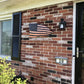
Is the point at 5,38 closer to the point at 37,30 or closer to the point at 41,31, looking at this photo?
the point at 37,30

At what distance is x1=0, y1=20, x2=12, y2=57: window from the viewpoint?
4.60 meters

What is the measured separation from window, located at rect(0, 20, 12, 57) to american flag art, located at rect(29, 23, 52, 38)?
1.16 meters

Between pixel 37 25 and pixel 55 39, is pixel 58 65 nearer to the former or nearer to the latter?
pixel 55 39

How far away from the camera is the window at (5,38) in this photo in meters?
4.60

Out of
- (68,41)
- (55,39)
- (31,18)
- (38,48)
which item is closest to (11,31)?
(31,18)

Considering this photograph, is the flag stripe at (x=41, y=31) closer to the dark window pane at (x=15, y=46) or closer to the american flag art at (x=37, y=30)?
the american flag art at (x=37, y=30)

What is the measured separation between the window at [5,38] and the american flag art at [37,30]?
1158mm

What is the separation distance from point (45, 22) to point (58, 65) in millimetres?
1080

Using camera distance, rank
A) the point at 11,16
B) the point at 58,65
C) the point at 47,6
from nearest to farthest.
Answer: the point at 58,65 → the point at 47,6 → the point at 11,16

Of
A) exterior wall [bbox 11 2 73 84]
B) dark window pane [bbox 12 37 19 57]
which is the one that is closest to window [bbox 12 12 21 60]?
dark window pane [bbox 12 37 19 57]

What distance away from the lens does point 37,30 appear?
3.56 metres

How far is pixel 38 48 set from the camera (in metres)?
3.58

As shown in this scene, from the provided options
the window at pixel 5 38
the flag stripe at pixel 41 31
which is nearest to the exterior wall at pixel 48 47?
the flag stripe at pixel 41 31

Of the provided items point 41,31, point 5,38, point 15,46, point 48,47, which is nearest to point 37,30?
point 41,31
